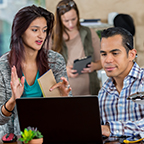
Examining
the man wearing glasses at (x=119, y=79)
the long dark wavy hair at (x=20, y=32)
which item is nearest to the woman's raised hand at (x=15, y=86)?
the long dark wavy hair at (x=20, y=32)

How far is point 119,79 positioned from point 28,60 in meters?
0.57

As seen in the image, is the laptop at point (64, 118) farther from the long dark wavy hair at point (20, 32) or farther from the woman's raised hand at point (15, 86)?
the long dark wavy hair at point (20, 32)

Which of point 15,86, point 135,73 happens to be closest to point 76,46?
point 135,73

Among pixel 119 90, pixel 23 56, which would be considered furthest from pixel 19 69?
pixel 119 90

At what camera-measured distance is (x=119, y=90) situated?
178cm

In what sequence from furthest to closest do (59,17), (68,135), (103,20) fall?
1. (103,20)
2. (59,17)
3. (68,135)

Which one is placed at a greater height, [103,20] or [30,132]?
[103,20]

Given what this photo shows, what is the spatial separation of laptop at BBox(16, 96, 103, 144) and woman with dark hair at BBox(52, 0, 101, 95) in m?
1.19

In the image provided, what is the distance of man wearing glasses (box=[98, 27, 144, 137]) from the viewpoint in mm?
1686

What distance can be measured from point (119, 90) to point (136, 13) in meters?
2.29

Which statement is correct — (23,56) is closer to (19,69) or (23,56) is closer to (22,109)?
(19,69)

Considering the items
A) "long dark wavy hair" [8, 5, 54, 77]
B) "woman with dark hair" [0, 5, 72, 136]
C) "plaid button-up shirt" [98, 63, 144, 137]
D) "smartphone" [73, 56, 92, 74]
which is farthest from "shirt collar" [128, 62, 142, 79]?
"smartphone" [73, 56, 92, 74]

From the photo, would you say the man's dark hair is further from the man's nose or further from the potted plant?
the potted plant

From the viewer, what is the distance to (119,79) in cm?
177
